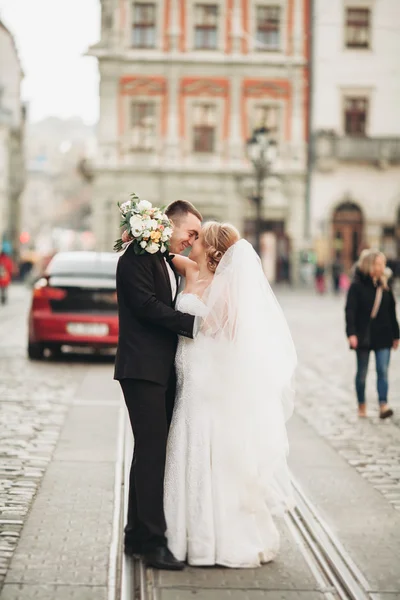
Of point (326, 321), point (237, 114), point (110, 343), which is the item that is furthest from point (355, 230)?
point (110, 343)

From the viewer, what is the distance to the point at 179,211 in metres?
5.77

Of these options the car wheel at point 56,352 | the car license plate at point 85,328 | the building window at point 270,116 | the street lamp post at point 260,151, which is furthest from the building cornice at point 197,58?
the car license plate at point 85,328

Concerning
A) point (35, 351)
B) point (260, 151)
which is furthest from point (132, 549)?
point (260, 151)

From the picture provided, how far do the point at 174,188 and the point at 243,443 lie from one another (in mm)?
39715

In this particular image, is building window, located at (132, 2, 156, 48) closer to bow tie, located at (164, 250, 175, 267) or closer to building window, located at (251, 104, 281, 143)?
building window, located at (251, 104, 281, 143)

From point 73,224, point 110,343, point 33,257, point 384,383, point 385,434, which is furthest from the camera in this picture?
point 73,224

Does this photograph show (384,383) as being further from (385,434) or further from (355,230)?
(355,230)

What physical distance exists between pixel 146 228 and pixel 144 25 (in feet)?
133

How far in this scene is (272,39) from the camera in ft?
148

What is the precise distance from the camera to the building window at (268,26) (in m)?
44.8

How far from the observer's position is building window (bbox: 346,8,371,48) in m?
45.1

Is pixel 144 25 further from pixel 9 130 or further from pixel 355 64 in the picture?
pixel 9 130

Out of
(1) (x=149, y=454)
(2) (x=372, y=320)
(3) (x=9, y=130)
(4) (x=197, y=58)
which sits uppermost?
(4) (x=197, y=58)

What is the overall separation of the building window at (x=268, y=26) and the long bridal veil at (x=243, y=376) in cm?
4065
